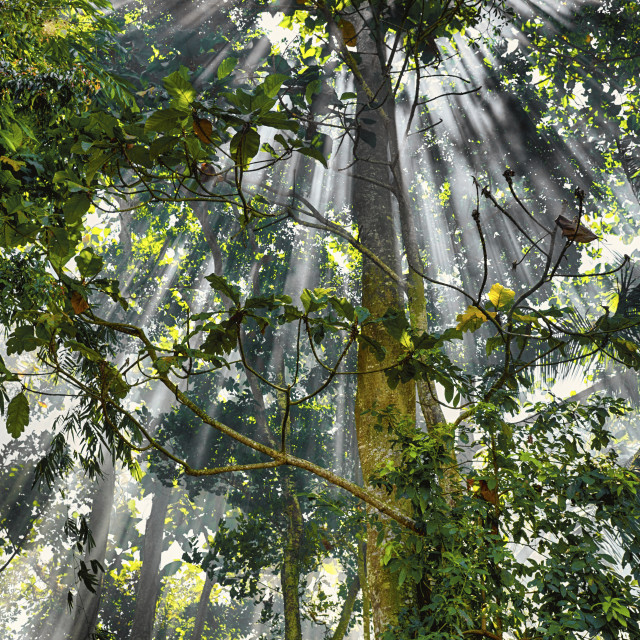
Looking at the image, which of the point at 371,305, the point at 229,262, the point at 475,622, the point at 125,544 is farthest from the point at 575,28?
the point at 125,544

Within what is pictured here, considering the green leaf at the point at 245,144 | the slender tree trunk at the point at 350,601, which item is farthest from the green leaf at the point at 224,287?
the slender tree trunk at the point at 350,601

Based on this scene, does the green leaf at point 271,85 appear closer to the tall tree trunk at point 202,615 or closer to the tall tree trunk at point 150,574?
the tall tree trunk at point 150,574

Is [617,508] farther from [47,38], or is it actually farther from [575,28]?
[575,28]

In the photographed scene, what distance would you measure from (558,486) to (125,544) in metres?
16.8

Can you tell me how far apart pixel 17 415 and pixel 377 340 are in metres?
2.04

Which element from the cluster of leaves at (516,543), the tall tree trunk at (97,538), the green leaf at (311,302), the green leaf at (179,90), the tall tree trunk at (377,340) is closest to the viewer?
the green leaf at (179,90)

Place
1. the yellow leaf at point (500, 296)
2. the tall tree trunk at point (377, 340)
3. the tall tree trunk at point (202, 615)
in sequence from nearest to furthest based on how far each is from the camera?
the yellow leaf at point (500, 296) → the tall tree trunk at point (377, 340) → the tall tree trunk at point (202, 615)

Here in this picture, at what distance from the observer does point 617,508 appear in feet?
5.63

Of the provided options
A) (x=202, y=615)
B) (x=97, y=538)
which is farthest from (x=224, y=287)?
(x=202, y=615)

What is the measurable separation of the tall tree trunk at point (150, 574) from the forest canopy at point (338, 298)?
5 centimetres

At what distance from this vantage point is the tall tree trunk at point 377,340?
2.40 metres

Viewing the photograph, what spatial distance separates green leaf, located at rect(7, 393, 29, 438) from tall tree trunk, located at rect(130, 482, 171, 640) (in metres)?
8.84

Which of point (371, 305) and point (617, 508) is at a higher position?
point (371, 305)

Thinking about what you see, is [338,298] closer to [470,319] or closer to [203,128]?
[203,128]
